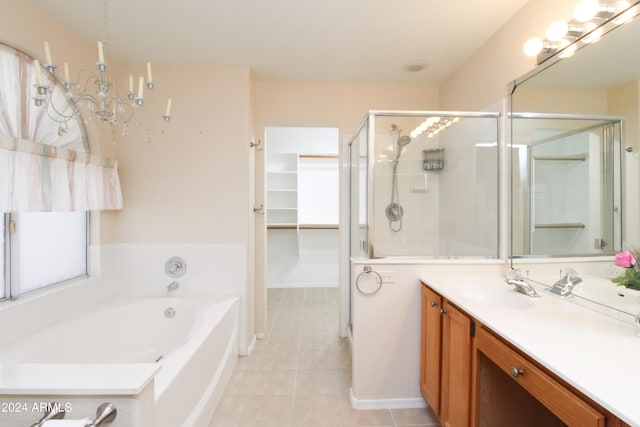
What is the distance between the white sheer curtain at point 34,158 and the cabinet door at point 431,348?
2.31m

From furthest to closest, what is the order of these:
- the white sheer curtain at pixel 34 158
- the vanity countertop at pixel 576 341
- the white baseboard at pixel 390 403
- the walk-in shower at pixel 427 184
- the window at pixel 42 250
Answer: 1. the walk-in shower at pixel 427 184
2. the white baseboard at pixel 390 403
3. the window at pixel 42 250
4. the white sheer curtain at pixel 34 158
5. the vanity countertop at pixel 576 341

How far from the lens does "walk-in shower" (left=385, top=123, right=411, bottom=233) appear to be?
7.36 ft

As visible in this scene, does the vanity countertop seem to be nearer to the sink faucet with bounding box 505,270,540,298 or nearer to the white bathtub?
the sink faucet with bounding box 505,270,540,298

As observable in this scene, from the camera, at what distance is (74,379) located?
1.01 meters

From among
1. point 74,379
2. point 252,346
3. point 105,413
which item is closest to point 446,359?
point 105,413

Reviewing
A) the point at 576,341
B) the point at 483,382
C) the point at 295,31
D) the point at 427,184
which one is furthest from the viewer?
the point at 427,184

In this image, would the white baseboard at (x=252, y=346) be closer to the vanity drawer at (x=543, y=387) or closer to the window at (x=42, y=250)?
the window at (x=42, y=250)

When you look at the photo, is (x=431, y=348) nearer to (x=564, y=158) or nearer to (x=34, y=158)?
(x=564, y=158)

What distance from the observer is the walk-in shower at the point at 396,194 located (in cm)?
224

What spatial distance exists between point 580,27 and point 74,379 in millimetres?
2750

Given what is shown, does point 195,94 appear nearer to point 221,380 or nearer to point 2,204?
point 2,204

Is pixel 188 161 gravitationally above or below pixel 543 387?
above

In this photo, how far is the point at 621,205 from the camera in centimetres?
123

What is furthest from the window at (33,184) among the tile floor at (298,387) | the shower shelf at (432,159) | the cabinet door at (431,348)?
the shower shelf at (432,159)
